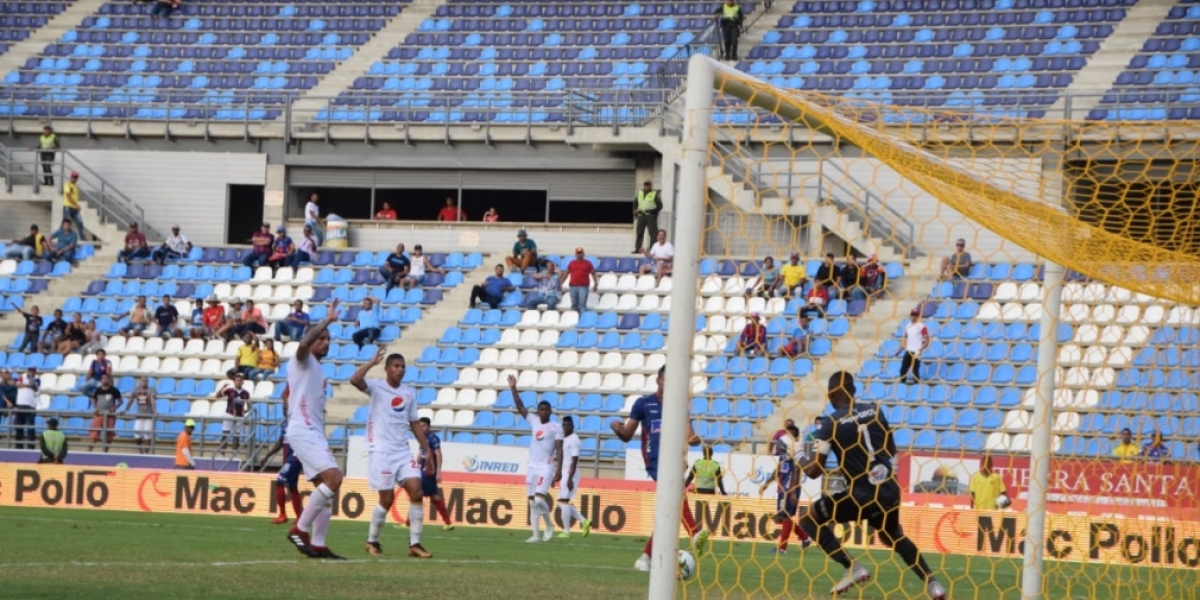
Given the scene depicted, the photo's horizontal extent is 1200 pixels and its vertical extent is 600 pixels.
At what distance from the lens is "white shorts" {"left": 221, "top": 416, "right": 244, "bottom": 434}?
2622 cm

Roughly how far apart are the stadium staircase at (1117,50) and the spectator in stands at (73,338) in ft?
56.2

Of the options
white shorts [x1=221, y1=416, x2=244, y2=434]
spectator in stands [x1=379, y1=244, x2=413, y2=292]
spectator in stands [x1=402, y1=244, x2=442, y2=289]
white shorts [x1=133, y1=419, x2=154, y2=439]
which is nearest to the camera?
white shorts [x1=221, y1=416, x2=244, y2=434]

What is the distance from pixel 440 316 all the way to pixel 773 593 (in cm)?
1944

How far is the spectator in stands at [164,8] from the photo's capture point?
129ft

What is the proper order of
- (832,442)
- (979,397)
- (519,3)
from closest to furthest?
(832,442) → (979,397) → (519,3)

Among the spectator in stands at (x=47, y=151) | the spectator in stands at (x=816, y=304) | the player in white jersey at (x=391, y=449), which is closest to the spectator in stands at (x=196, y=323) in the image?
the spectator in stands at (x=47, y=151)

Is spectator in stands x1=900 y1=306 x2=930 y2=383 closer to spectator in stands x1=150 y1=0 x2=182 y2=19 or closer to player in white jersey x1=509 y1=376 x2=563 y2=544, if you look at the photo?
player in white jersey x1=509 y1=376 x2=563 y2=544

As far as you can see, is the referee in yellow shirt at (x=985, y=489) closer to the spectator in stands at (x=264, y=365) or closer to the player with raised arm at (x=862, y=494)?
the player with raised arm at (x=862, y=494)

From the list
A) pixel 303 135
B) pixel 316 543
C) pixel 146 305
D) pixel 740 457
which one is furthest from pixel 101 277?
pixel 316 543

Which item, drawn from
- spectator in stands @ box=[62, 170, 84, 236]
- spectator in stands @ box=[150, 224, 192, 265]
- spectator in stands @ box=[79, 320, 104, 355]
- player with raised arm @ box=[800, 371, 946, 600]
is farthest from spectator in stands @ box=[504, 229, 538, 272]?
player with raised arm @ box=[800, 371, 946, 600]

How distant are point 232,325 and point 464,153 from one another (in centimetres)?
641

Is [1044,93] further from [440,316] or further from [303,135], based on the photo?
[303,135]

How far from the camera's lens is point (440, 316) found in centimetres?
3089

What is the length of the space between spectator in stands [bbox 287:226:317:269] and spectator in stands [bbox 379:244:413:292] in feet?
5.83
